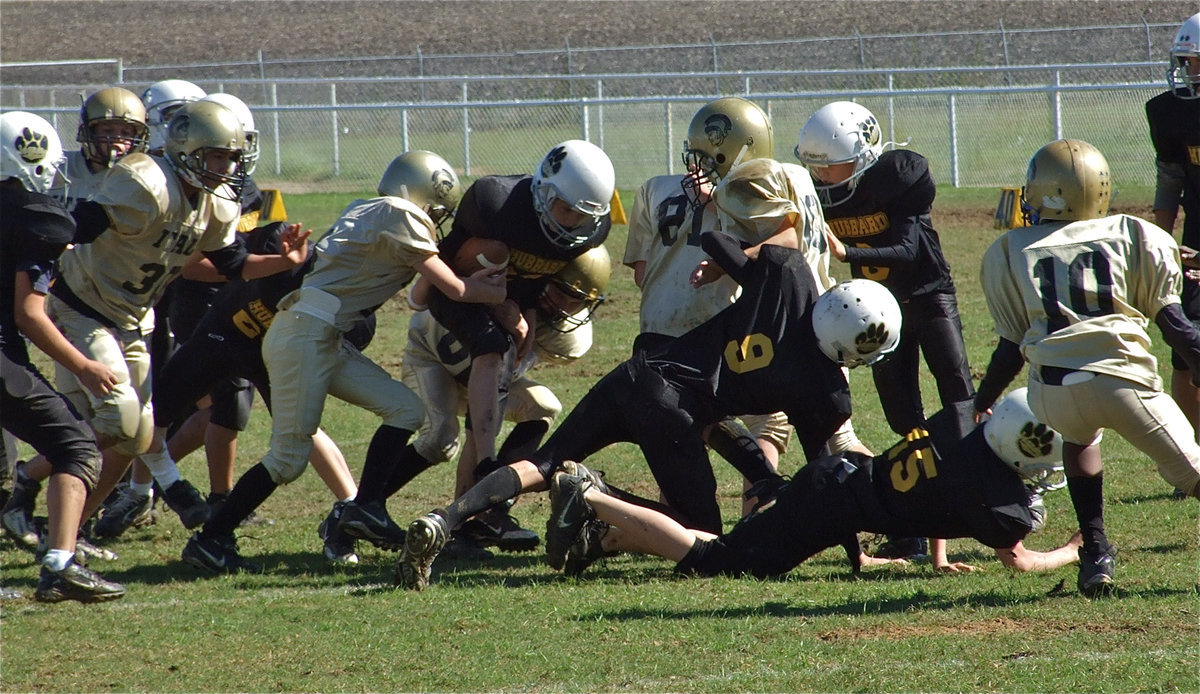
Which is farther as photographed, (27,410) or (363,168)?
(363,168)

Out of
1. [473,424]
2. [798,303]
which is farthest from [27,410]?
[798,303]

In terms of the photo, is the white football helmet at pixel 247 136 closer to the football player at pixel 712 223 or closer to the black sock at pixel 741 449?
the football player at pixel 712 223

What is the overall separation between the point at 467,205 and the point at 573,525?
1.65m

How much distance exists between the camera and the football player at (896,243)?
19.9 feet

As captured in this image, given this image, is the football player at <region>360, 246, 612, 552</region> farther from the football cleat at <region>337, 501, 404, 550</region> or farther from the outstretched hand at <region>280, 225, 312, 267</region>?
the outstretched hand at <region>280, 225, 312, 267</region>

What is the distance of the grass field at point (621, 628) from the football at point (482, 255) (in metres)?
1.33

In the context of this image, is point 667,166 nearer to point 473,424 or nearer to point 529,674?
point 473,424

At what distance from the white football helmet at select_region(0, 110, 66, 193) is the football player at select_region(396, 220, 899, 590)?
2152mm

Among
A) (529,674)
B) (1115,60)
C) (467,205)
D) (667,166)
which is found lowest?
(529,674)

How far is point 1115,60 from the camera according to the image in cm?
2112

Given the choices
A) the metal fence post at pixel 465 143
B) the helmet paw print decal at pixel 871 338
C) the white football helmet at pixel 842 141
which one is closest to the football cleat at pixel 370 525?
the helmet paw print decal at pixel 871 338

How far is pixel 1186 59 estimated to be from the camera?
6.59 meters

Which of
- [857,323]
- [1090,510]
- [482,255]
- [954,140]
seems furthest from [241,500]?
[954,140]

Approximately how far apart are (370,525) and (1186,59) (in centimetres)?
464
